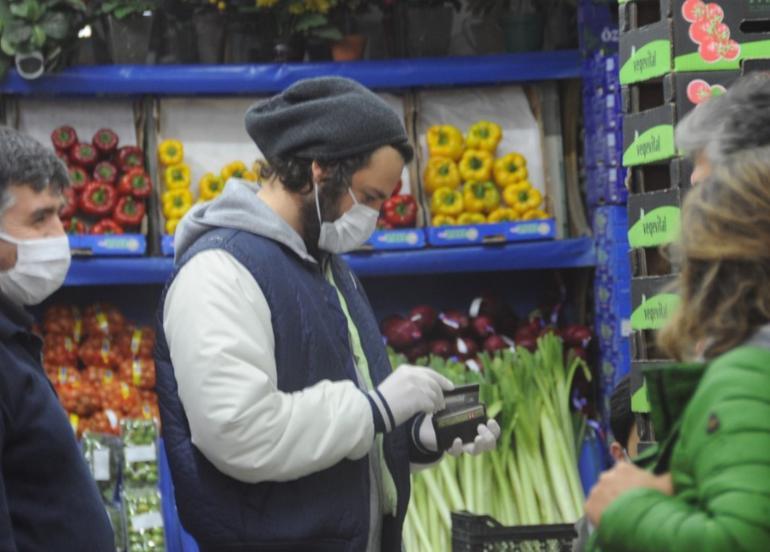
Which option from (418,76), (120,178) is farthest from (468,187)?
(120,178)

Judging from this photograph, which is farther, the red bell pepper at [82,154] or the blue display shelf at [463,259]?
the red bell pepper at [82,154]

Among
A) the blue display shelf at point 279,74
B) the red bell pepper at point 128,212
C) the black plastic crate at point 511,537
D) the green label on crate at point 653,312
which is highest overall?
the blue display shelf at point 279,74

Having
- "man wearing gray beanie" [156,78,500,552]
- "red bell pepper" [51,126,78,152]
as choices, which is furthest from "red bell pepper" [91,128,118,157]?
"man wearing gray beanie" [156,78,500,552]

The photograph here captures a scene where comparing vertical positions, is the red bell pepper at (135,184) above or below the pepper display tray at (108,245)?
above

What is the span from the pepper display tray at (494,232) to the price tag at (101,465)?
1.71m

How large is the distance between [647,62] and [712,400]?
2.01 metres

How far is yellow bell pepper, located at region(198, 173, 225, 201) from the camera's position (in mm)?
6340

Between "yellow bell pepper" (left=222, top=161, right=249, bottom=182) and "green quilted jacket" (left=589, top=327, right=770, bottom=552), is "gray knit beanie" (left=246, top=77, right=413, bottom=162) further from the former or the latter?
"yellow bell pepper" (left=222, top=161, right=249, bottom=182)

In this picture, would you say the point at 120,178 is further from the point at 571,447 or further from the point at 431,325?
the point at 571,447

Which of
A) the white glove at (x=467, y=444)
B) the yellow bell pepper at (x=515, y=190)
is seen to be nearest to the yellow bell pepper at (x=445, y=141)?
the yellow bell pepper at (x=515, y=190)

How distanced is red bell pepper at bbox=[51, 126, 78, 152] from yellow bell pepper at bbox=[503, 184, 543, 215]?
1.95 meters

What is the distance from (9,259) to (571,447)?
3.20m

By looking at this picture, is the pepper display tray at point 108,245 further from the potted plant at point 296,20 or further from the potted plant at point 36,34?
the potted plant at point 296,20

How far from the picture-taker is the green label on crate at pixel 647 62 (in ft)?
11.6
